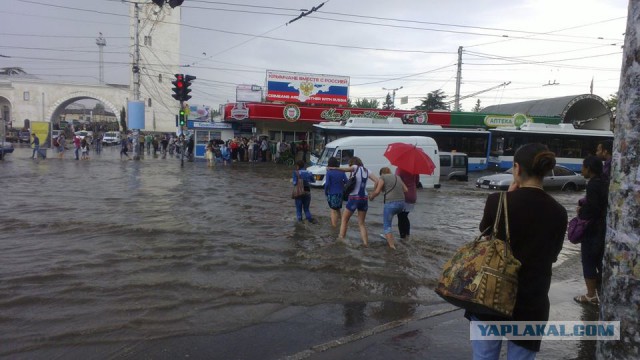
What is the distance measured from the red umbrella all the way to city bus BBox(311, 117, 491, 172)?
41.6 feet

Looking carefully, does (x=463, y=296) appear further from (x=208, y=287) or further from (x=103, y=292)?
Answer: (x=103, y=292)

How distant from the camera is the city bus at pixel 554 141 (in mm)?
27953

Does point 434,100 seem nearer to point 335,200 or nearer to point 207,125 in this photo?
point 207,125

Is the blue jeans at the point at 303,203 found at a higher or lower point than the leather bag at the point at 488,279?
lower

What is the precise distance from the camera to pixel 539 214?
253 cm

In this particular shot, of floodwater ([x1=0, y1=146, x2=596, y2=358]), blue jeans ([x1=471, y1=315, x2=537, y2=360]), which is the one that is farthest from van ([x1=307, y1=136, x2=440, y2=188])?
blue jeans ([x1=471, y1=315, x2=537, y2=360])

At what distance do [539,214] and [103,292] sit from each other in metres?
5.16

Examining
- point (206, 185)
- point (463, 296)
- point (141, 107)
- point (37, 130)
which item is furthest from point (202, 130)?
point (463, 296)

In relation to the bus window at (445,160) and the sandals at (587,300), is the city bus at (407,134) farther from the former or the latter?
the sandals at (587,300)

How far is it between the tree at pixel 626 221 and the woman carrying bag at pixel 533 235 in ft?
0.98

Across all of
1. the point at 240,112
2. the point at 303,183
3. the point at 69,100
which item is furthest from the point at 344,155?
the point at 69,100

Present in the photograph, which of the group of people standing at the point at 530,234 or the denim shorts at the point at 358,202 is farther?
the denim shorts at the point at 358,202

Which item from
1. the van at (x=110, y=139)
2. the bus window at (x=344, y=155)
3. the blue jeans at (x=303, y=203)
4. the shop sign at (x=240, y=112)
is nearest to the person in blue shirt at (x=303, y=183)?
the blue jeans at (x=303, y=203)

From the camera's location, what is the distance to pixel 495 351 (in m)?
2.66
